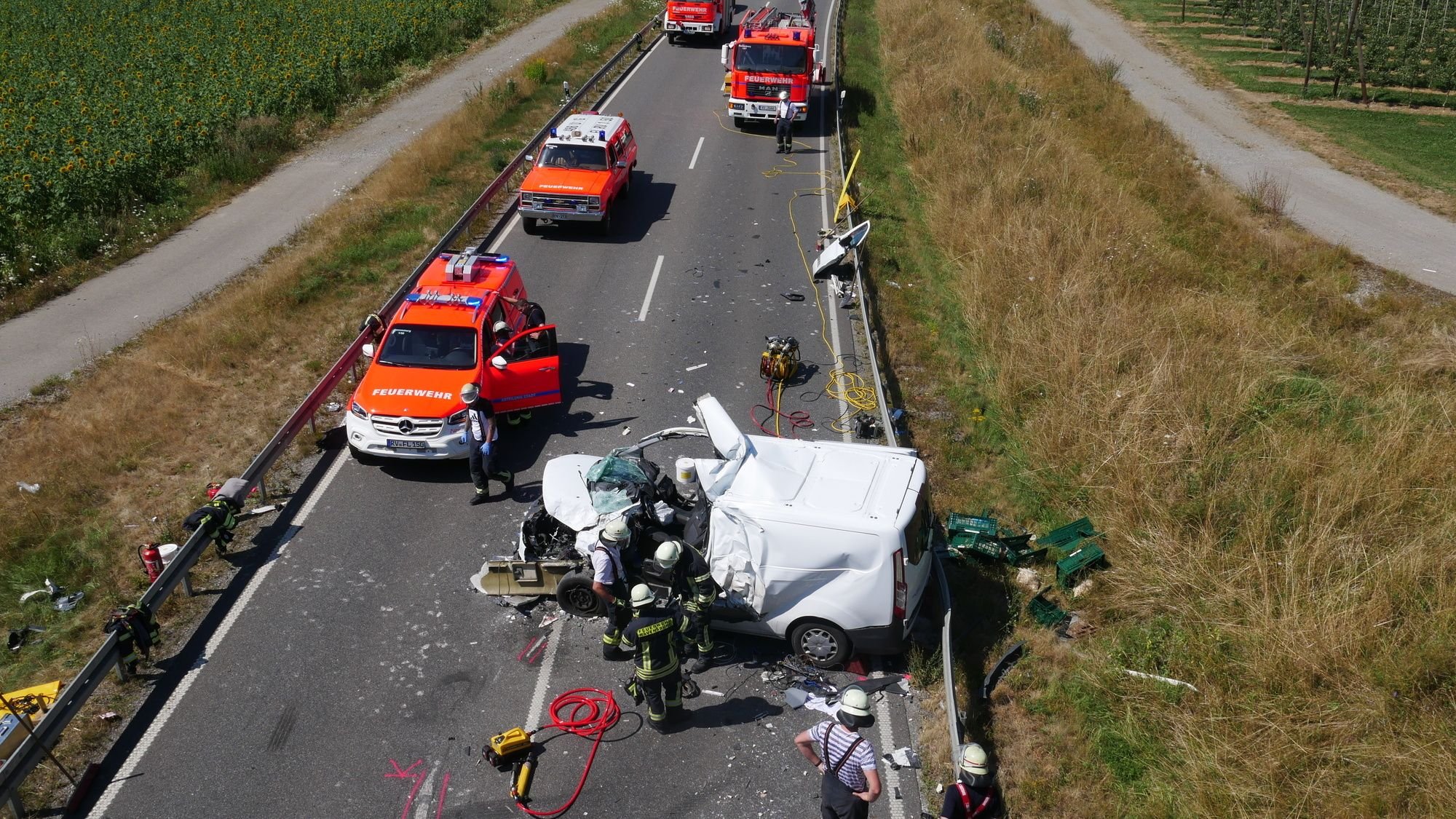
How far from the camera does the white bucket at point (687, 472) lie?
10516 millimetres

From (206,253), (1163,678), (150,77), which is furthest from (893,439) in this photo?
(150,77)

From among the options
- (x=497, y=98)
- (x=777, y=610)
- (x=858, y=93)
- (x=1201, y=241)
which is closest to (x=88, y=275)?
(x=497, y=98)

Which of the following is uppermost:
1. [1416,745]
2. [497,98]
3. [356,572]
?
[497,98]

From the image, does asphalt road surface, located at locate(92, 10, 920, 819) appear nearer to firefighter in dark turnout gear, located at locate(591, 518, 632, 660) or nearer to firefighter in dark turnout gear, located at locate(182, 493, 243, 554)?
firefighter in dark turnout gear, located at locate(182, 493, 243, 554)

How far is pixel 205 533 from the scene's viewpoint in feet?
34.7

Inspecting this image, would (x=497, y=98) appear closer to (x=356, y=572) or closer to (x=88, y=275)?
(x=88, y=275)

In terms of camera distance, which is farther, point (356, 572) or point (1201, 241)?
point (1201, 241)

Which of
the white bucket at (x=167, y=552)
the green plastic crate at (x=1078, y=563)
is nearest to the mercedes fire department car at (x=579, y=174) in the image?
the white bucket at (x=167, y=552)

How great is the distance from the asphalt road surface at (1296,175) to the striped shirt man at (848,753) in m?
19.0

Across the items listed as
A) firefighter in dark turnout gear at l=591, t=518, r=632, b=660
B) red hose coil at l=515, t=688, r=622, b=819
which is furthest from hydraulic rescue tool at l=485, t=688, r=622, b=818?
firefighter in dark turnout gear at l=591, t=518, r=632, b=660

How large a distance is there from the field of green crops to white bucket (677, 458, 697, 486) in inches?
609

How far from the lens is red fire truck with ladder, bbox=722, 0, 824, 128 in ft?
86.0

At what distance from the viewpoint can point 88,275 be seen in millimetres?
19484

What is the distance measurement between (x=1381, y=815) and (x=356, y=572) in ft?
32.1
